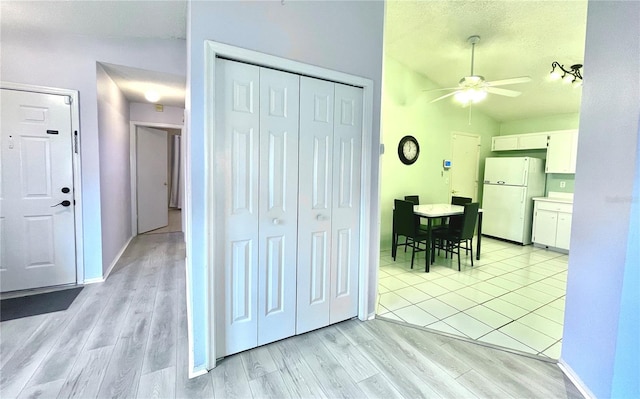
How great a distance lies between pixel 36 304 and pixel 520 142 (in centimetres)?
743

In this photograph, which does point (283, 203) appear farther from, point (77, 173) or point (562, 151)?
point (562, 151)

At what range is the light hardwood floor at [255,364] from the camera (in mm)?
1632

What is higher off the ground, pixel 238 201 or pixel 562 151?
pixel 562 151

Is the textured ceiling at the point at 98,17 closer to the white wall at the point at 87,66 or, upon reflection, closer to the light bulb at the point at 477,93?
the white wall at the point at 87,66

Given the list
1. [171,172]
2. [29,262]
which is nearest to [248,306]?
[29,262]

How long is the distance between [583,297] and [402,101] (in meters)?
3.70

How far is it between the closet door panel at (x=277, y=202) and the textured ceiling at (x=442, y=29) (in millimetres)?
1382

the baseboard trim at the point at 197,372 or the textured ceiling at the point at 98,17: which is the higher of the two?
the textured ceiling at the point at 98,17

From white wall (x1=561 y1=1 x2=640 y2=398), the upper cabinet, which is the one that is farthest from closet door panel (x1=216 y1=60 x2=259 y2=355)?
the upper cabinet

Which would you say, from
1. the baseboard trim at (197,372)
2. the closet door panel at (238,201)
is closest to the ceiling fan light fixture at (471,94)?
the closet door panel at (238,201)

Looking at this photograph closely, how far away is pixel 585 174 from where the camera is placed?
1718mm

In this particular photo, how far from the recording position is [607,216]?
61.1 inches

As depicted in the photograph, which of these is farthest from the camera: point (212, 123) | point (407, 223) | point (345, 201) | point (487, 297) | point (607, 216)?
point (407, 223)

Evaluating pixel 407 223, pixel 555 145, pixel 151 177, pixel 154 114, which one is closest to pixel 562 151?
pixel 555 145
